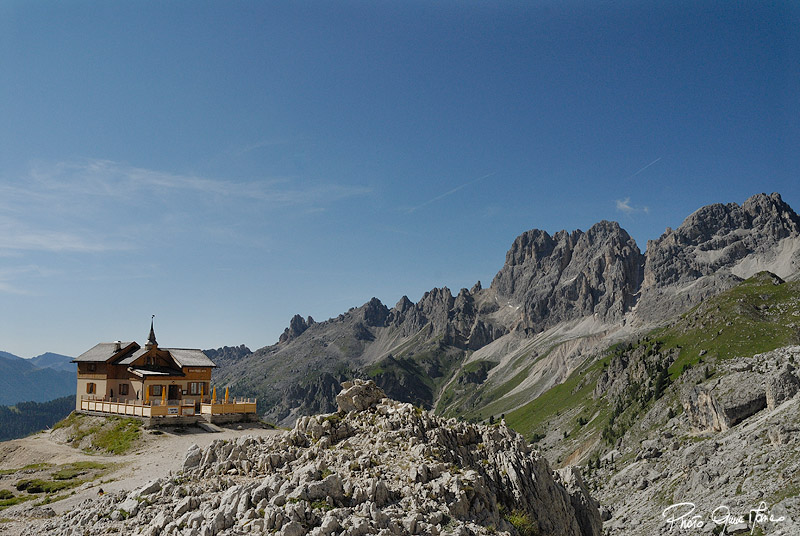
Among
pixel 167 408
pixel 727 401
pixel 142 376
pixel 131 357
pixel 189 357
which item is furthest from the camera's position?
pixel 727 401

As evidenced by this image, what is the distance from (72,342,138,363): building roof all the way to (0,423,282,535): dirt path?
1006cm

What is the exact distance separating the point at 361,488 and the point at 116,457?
3584cm

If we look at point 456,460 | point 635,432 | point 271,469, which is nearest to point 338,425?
point 271,469

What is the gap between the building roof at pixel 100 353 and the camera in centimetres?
6975

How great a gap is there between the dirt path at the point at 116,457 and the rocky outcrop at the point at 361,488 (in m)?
6.04

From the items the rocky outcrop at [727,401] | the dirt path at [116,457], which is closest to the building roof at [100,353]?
the dirt path at [116,457]

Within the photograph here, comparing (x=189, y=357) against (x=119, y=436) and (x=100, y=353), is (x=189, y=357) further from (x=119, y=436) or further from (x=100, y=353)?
(x=119, y=436)

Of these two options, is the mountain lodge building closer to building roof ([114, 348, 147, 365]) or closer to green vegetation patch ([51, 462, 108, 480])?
building roof ([114, 348, 147, 365])

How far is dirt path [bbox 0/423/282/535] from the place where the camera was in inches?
1280

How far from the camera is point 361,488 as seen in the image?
2127 centimetres

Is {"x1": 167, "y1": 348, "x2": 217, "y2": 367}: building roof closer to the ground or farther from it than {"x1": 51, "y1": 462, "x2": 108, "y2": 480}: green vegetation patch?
farther from it

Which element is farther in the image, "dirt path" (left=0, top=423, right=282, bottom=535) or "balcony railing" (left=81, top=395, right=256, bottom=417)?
"balcony railing" (left=81, top=395, right=256, bottom=417)

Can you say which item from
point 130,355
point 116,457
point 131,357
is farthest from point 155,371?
point 116,457

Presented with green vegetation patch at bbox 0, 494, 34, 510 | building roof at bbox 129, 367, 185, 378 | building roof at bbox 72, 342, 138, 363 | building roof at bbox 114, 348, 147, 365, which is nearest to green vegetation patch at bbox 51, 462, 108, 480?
green vegetation patch at bbox 0, 494, 34, 510
